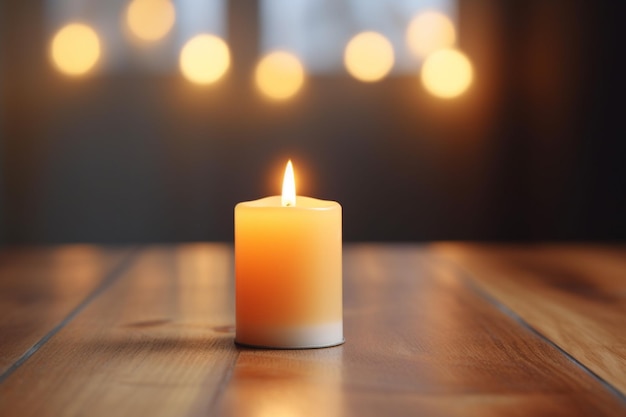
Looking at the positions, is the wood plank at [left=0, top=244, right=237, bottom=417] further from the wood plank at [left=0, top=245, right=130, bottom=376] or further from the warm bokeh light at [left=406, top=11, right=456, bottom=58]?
the warm bokeh light at [left=406, top=11, right=456, bottom=58]

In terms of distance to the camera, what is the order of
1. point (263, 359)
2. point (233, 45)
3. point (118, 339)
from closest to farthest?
point (263, 359) < point (118, 339) < point (233, 45)

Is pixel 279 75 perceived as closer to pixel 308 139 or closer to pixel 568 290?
pixel 308 139

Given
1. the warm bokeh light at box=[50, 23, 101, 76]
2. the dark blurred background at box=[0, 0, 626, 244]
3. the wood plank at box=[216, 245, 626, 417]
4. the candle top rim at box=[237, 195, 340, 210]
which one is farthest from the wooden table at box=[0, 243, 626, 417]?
the warm bokeh light at box=[50, 23, 101, 76]

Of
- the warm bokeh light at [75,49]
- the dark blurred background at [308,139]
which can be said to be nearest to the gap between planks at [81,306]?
the dark blurred background at [308,139]

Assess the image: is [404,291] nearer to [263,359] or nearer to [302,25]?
[263,359]

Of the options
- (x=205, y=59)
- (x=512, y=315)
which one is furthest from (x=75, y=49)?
(x=512, y=315)

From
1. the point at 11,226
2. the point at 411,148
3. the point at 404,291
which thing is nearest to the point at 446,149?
the point at 411,148
